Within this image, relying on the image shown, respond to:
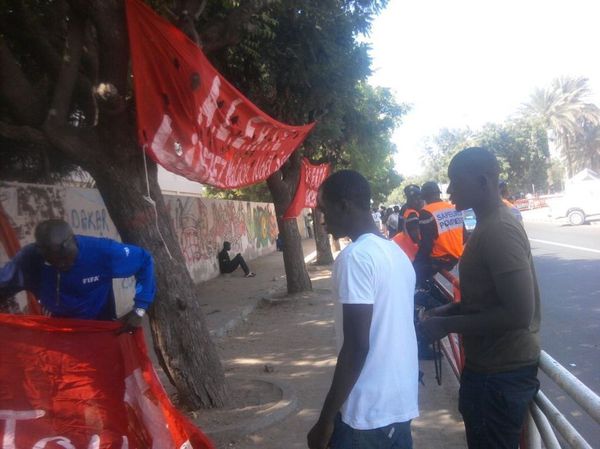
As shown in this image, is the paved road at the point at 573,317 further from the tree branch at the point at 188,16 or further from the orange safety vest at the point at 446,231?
the tree branch at the point at 188,16

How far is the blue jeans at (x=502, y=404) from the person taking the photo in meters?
2.39

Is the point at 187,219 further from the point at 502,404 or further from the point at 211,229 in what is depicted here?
the point at 502,404

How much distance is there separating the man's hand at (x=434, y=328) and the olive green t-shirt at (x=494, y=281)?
12 centimetres

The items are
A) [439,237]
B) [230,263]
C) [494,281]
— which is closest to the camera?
[494,281]

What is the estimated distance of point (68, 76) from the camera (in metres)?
4.57

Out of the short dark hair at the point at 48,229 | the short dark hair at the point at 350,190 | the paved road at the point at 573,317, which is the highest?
the short dark hair at the point at 48,229

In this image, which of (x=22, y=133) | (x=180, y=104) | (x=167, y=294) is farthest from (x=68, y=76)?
(x=167, y=294)

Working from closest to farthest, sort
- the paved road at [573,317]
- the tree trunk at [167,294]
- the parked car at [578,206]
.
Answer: the tree trunk at [167,294]
the paved road at [573,317]
the parked car at [578,206]

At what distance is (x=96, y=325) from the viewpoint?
3.46m

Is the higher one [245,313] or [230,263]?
[230,263]

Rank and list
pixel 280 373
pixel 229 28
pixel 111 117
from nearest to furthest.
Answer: pixel 111 117, pixel 229 28, pixel 280 373

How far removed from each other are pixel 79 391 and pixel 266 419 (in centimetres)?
185

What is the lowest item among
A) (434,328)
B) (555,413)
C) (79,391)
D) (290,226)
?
(555,413)

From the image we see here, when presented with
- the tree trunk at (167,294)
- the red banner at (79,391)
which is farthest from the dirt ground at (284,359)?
the red banner at (79,391)
